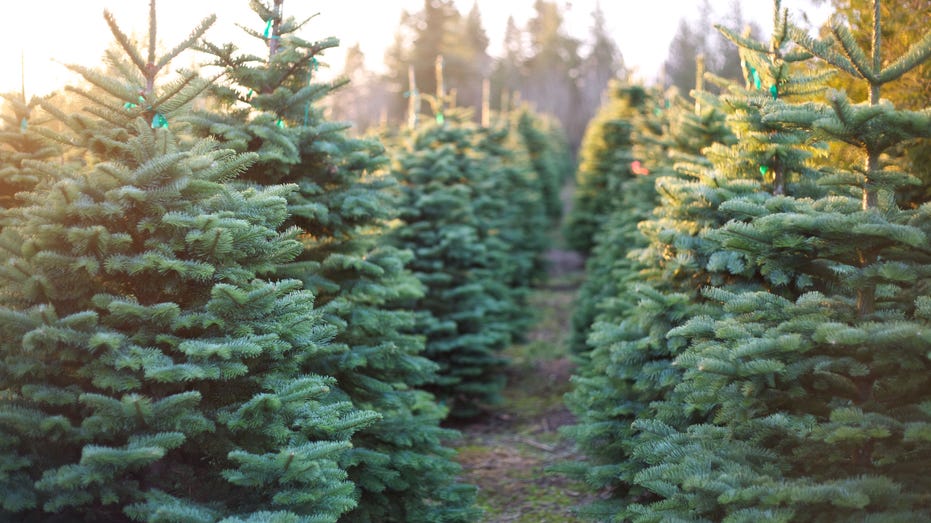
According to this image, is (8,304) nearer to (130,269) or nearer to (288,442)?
(130,269)

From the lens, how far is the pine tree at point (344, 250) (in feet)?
17.5

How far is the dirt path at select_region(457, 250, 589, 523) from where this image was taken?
278 inches

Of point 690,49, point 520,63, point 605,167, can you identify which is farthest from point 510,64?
point 605,167

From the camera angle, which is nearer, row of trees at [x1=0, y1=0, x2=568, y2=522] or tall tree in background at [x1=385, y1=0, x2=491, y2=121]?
row of trees at [x1=0, y1=0, x2=568, y2=522]

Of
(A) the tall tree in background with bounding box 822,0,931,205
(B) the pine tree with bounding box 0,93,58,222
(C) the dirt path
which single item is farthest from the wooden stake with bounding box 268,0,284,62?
(C) the dirt path

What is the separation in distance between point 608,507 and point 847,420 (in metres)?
2.38

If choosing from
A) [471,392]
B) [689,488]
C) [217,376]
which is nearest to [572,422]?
[471,392]

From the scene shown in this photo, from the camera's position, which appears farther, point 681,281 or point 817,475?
point 681,281

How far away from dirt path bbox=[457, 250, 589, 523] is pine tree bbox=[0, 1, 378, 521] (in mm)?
3455

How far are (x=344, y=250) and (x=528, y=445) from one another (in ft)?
14.4

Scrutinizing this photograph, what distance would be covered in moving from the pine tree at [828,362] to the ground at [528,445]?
220cm

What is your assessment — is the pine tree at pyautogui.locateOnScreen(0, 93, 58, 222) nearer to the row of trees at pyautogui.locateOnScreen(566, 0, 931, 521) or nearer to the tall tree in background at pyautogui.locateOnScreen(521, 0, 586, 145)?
the row of trees at pyautogui.locateOnScreen(566, 0, 931, 521)

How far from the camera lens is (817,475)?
3607 mm

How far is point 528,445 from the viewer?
9031mm
